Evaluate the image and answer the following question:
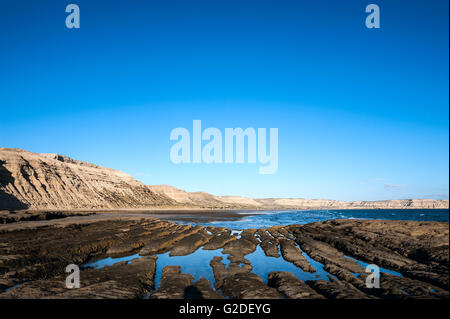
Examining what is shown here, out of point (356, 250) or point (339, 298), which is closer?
point (339, 298)

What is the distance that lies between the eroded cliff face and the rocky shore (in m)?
59.8

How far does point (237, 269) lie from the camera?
13023 mm

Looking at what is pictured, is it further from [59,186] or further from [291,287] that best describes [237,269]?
[59,186]

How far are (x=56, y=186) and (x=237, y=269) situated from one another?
8472cm

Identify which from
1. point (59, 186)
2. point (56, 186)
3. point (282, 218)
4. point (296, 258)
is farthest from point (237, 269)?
point (59, 186)

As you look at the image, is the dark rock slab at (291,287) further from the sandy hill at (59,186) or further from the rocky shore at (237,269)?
the sandy hill at (59,186)

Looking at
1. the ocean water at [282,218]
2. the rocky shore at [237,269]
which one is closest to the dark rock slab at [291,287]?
the rocky shore at [237,269]

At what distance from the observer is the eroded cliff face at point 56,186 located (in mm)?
65688

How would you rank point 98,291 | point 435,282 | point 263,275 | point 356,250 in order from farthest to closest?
point 356,250, point 263,275, point 435,282, point 98,291

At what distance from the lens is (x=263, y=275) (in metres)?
12.6
